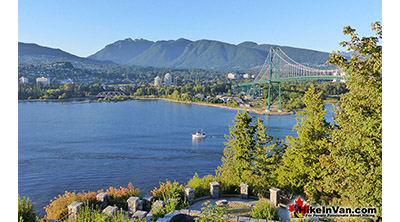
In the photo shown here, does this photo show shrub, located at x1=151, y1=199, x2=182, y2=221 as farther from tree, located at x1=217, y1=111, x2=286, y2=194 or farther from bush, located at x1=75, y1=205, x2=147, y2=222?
tree, located at x1=217, y1=111, x2=286, y2=194

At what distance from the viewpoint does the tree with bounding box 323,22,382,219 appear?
3432 millimetres

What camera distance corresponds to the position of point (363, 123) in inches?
139

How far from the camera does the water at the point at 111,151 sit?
11828mm

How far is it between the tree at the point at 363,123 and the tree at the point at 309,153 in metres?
1.66

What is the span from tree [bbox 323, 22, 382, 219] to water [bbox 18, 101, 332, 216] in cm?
798

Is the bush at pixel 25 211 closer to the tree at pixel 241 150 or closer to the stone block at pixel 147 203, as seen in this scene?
the stone block at pixel 147 203

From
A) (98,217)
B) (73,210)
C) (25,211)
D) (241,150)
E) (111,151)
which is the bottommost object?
(111,151)

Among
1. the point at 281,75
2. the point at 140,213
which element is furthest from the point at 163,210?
the point at 281,75

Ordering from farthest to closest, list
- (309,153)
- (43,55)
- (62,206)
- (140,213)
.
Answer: (43,55), (309,153), (62,206), (140,213)

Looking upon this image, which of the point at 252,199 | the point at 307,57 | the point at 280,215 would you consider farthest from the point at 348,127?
the point at 307,57

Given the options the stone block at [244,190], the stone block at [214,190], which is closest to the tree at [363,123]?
the stone block at [244,190]

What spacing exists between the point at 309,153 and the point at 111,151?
1240cm

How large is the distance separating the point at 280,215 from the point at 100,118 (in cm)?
2491

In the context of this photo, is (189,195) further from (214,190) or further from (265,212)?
(265,212)
